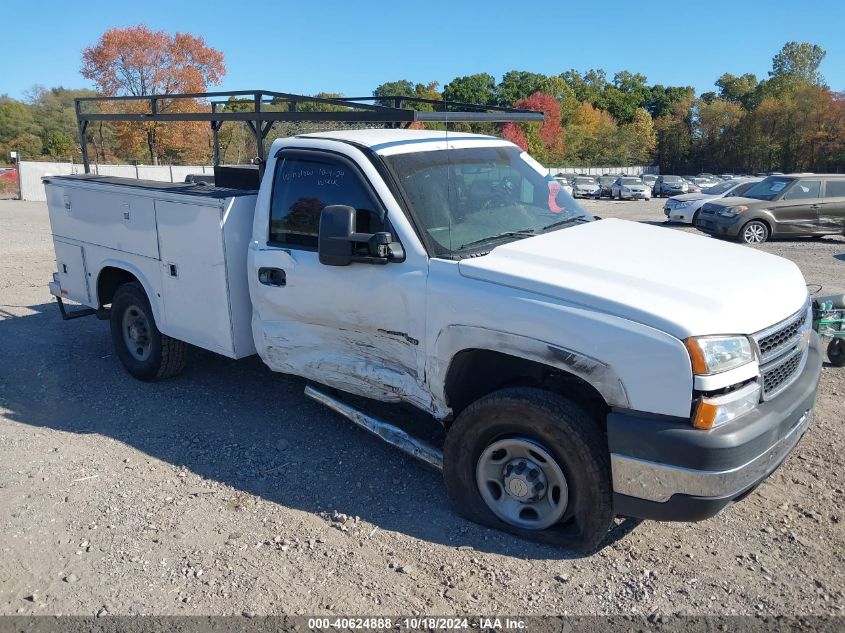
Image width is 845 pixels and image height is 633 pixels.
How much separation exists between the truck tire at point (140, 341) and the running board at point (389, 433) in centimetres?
172

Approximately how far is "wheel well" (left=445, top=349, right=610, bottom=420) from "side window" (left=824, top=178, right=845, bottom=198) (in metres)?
15.4

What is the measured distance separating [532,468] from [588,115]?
289 ft

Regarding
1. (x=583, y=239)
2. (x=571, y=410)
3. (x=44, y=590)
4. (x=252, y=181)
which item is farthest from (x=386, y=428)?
(x=252, y=181)

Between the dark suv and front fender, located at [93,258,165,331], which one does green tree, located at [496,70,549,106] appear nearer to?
the dark suv

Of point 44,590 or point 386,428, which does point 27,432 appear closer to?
point 44,590

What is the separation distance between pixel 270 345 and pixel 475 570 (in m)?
2.15

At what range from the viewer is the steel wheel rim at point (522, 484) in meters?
3.47

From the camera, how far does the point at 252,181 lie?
18.0ft

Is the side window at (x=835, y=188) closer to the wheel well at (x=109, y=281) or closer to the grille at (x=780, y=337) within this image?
the grille at (x=780, y=337)

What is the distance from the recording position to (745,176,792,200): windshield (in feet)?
53.7

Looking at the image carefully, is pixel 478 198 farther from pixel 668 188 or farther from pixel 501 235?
pixel 668 188

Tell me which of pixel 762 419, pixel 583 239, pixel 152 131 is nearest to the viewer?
pixel 762 419

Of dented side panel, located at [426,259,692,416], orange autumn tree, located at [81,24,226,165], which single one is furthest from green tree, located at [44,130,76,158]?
dented side panel, located at [426,259,692,416]

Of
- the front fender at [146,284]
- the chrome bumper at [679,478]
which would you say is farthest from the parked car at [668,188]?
the chrome bumper at [679,478]
